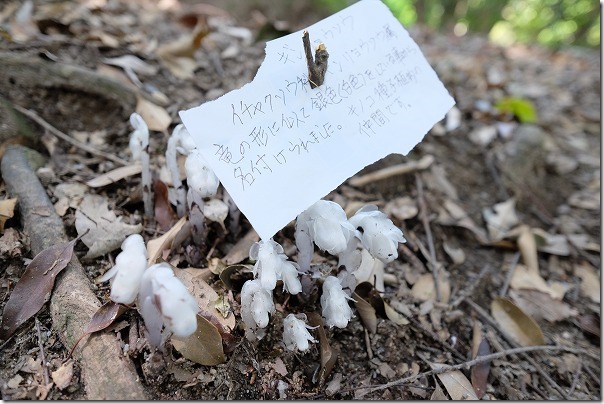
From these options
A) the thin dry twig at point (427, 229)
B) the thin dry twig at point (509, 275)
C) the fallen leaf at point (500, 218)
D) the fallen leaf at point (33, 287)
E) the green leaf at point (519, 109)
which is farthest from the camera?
the green leaf at point (519, 109)

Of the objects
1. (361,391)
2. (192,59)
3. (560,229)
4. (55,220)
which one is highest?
(192,59)

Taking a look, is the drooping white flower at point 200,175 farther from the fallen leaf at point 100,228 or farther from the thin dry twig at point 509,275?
the thin dry twig at point 509,275

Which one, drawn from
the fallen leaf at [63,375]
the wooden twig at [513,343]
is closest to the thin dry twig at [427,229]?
the wooden twig at [513,343]

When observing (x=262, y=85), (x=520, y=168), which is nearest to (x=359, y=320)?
(x=262, y=85)

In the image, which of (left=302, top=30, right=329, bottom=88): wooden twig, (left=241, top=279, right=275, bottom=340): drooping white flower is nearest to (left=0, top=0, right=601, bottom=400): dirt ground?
(left=241, top=279, right=275, bottom=340): drooping white flower

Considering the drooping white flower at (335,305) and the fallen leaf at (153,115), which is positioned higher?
the fallen leaf at (153,115)

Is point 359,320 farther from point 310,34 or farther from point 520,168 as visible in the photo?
point 520,168

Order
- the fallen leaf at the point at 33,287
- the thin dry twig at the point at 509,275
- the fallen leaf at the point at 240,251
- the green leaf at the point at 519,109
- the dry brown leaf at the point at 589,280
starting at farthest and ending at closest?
the green leaf at the point at 519,109, the dry brown leaf at the point at 589,280, the thin dry twig at the point at 509,275, the fallen leaf at the point at 240,251, the fallen leaf at the point at 33,287

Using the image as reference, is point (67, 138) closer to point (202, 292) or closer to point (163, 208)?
point (163, 208)
